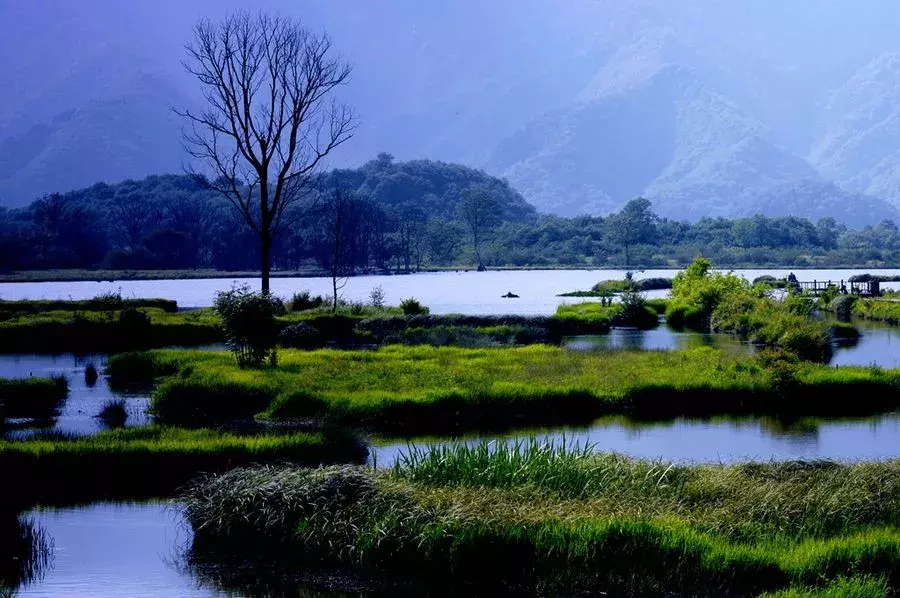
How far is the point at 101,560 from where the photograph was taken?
1587 centimetres

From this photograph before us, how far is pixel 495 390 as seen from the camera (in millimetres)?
27953

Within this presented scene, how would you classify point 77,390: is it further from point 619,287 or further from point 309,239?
point 309,239

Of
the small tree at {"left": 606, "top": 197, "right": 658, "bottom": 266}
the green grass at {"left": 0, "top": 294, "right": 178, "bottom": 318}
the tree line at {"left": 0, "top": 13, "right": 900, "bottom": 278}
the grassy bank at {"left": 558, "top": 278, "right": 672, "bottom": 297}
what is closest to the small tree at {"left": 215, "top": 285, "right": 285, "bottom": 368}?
the green grass at {"left": 0, "top": 294, "right": 178, "bottom": 318}

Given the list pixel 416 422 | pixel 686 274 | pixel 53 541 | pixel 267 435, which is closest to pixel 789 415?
pixel 416 422

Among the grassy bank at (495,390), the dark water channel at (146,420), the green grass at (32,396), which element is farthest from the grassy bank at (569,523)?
the green grass at (32,396)

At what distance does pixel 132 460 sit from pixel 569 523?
897cm

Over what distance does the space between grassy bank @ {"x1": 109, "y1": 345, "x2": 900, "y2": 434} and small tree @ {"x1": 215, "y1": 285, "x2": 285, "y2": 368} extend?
0.75 meters

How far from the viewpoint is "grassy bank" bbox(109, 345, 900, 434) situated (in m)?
26.3

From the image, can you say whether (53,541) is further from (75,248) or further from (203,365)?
(75,248)

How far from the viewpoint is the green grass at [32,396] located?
1110 inches

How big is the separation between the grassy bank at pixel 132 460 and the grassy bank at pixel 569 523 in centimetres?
186

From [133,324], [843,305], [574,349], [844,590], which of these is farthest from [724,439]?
[843,305]

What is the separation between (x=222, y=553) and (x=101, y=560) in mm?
1595

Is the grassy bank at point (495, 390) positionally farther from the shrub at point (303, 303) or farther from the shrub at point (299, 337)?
the shrub at point (303, 303)
